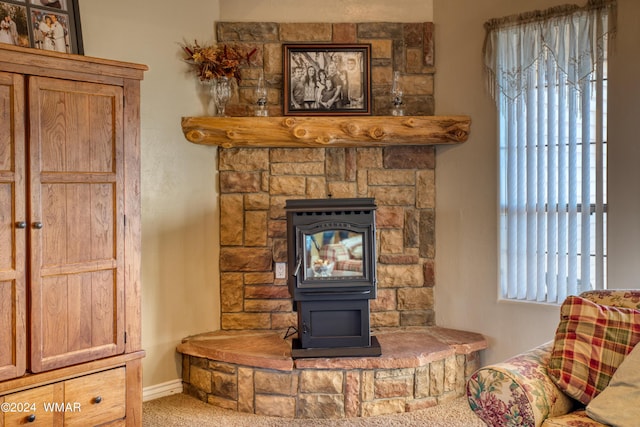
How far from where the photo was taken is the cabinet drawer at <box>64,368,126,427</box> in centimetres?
284

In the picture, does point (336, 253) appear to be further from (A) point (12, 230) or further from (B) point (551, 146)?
(A) point (12, 230)

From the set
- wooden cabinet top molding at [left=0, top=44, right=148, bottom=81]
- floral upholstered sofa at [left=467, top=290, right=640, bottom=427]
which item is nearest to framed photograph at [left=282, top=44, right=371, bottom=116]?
wooden cabinet top molding at [left=0, top=44, right=148, bottom=81]

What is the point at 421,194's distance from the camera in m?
4.15

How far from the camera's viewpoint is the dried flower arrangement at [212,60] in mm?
3848

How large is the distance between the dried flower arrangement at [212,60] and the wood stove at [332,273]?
1.00 metres

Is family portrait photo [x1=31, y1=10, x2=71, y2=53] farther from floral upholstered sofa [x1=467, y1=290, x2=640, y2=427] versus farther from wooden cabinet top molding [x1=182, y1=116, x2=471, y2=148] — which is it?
floral upholstered sofa [x1=467, y1=290, x2=640, y2=427]

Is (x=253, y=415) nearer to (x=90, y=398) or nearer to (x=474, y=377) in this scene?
(x=90, y=398)

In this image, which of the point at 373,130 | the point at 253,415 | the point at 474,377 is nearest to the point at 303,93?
the point at 373,130

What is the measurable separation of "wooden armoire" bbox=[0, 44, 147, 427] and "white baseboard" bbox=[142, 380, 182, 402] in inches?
26.4

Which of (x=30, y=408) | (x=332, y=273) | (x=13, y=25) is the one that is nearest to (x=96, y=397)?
(x=30, y=408)

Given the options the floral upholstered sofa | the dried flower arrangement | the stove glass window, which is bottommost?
the floral upholstered sofa

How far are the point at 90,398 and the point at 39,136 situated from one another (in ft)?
4.00

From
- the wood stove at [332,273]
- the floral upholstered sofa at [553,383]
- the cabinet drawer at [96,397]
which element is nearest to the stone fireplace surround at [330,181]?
the wood stove at [332,273]

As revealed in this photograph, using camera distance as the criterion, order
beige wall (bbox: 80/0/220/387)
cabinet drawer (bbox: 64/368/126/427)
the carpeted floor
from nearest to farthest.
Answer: cabinet drawer (bbox: 64/368/126/427) < the carpeted floor < beige wall (bbox: 80/0/220/387)
